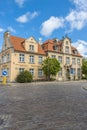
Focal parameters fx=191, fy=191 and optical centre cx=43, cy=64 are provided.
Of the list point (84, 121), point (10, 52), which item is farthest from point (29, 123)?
point (10, 52)

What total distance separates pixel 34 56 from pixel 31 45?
275cm

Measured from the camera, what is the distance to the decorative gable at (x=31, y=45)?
4501 centimetres

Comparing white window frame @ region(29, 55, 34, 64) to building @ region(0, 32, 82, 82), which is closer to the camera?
building @ region(0, 32, 82, 82)

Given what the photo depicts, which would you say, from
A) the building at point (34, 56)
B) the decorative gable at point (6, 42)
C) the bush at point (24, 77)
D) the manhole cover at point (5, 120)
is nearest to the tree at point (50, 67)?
the building at point (34, 56)

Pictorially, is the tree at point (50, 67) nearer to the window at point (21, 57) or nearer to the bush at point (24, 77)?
the window at point (21, 57)

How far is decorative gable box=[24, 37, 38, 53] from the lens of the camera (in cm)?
4501

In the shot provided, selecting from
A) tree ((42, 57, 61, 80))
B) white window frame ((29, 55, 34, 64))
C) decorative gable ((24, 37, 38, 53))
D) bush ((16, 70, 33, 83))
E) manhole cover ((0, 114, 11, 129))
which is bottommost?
manhole cover ((0, 114, 11, 129))

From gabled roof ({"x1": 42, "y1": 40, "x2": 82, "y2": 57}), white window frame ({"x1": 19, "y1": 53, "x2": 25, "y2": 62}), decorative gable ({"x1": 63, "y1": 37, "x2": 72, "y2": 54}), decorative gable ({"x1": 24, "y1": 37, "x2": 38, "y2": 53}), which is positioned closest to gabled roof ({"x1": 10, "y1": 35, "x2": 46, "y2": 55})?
decorative gable ({"x1": 24, "y1": 37, "x2": 38, "y2": 53})

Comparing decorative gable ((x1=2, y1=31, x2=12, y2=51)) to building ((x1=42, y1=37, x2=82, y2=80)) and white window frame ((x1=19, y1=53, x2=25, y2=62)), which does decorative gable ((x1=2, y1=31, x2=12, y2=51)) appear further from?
building ((x1=42, y1=37, x2=82, y2=80))

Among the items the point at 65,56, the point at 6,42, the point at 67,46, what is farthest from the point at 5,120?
the point at 67,46

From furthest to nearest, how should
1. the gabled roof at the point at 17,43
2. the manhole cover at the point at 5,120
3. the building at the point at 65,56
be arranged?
the building at the point at 65,56 < the gabled roof at the point at 17,43 < the manhole cover at the point at 5,120

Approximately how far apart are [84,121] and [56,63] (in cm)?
3818

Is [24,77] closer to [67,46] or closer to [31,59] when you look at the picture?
[31,59]

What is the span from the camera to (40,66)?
4716cm
